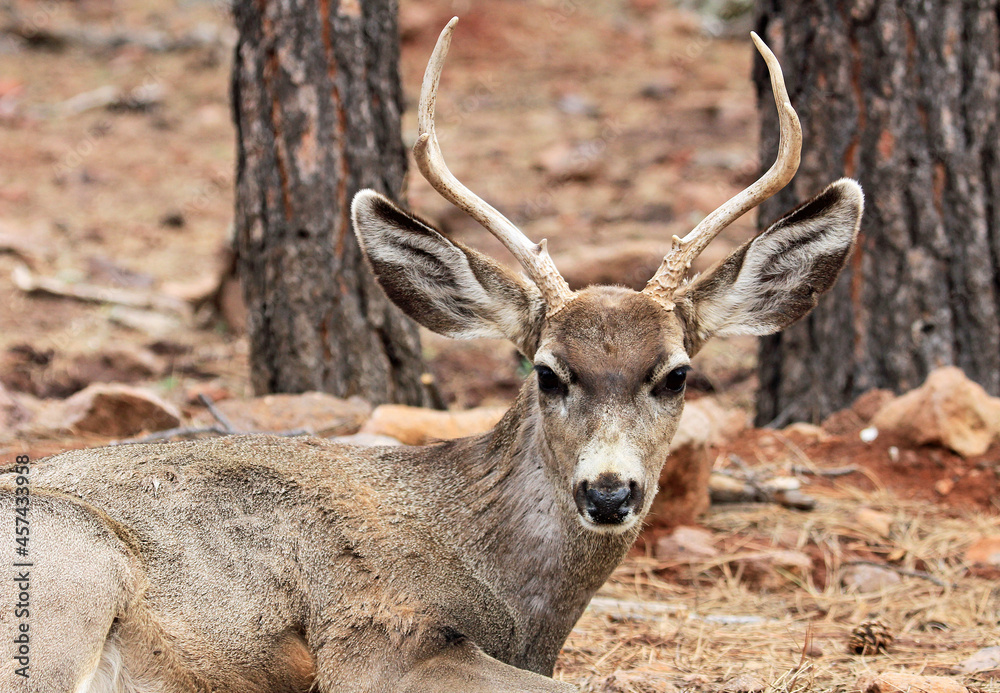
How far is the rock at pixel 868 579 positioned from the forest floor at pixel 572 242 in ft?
0.12

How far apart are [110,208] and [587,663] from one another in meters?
12.5

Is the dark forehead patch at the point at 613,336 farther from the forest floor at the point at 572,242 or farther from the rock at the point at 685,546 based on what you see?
the rock at the point at 685,546

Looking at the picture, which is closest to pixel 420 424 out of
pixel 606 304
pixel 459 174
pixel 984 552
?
pixel 606 304

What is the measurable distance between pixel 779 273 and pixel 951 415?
313 cm

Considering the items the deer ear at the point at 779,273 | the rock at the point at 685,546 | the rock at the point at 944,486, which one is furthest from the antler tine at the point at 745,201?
the rock at the point at 944,486

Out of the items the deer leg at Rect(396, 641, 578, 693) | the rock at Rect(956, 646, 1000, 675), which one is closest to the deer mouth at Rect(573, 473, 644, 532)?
the deer leg at Rect(396, 641, 578, 693)

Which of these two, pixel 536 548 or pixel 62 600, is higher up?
pixel 536 548

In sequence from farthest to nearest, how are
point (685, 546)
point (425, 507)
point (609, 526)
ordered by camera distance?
1. point (685, 546)
2. point (425, 507)
3. point (609, 526)

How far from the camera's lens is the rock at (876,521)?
22.1ft

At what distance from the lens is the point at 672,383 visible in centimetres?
448

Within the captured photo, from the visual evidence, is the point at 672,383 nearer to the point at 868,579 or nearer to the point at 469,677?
the point at 469,677

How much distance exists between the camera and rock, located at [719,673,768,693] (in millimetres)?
4508

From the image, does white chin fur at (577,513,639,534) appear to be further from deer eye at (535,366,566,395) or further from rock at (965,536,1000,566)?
rock at (965,536,1000,566)

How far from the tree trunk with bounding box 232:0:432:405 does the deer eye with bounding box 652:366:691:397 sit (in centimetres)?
350
